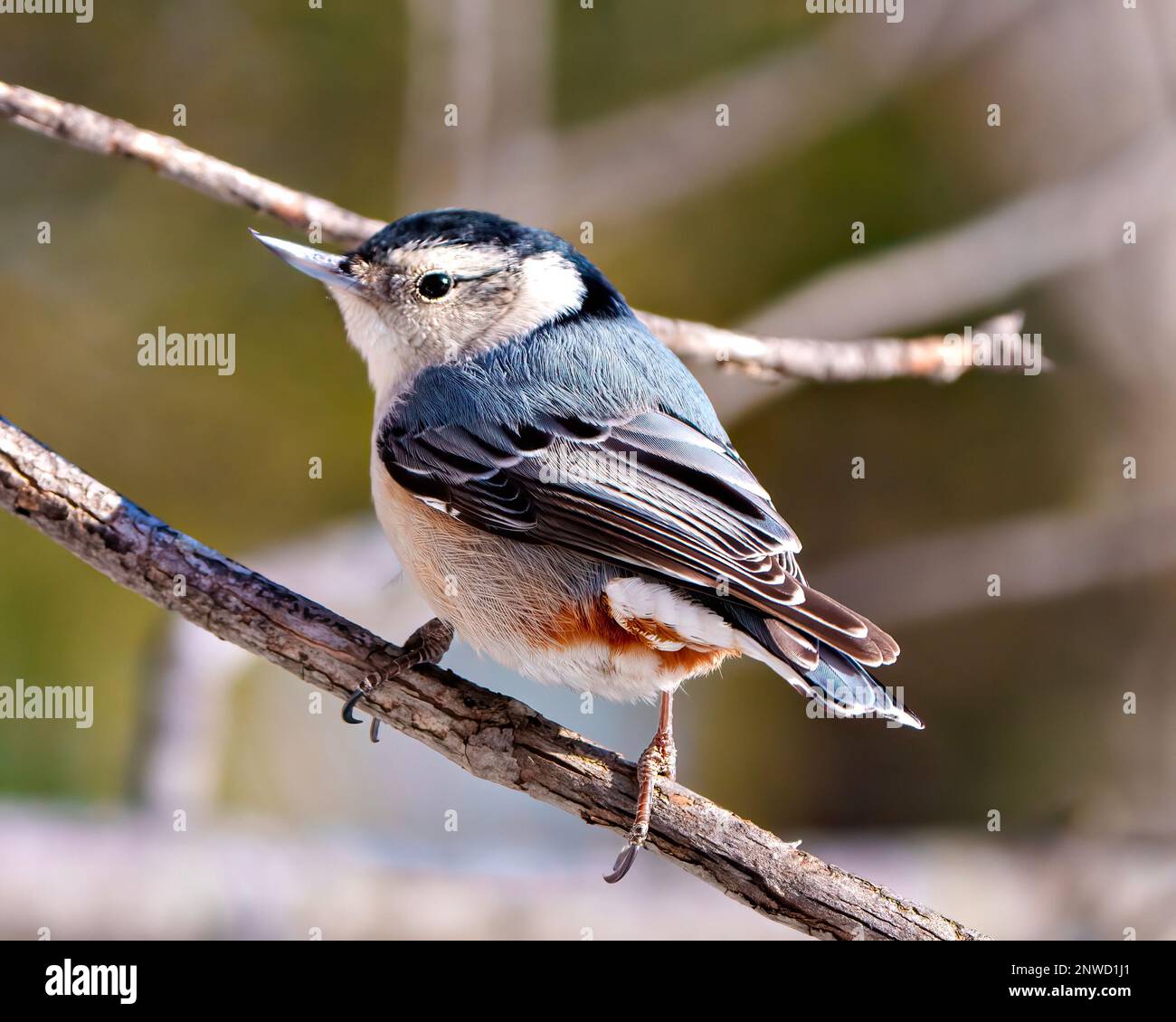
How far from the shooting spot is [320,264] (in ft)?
6.30

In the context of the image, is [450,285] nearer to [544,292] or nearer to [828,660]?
[544,292]

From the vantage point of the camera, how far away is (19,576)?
122 inches

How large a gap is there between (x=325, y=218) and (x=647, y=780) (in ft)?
4.04

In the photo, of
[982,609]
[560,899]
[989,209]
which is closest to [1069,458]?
[982,609]

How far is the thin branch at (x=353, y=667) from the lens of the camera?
1.68m

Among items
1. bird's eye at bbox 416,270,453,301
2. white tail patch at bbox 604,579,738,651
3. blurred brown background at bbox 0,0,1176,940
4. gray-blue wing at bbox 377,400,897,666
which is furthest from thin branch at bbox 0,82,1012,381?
white tail patch at bbox 604,579,738,651

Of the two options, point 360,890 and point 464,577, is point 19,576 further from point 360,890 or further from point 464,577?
point 464,577

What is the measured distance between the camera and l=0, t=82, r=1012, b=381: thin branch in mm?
2047

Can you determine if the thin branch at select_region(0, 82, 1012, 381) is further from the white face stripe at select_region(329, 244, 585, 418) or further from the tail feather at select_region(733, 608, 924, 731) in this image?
the tail feather at select_region(733, 608, 924, 731)

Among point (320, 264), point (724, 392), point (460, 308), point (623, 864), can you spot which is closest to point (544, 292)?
point (460, 308)

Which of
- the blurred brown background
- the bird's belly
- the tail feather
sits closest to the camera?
the tail feather

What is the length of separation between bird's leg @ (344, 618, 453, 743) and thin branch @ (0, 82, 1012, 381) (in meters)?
0.82

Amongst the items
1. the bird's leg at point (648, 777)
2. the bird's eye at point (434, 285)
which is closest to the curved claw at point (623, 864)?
the bird's leg at point (648, 777)

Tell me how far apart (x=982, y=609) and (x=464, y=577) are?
238cm
